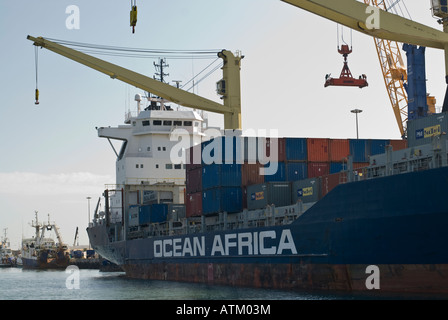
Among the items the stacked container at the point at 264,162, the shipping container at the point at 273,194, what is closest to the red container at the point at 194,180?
the stacked container at the point at 264,162

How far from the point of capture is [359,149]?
104ft

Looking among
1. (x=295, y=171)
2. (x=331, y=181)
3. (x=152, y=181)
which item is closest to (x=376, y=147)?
(x=295, y=171)

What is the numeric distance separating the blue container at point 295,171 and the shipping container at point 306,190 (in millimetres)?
1116

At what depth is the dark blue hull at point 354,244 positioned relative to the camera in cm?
2055

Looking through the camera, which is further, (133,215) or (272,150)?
(133,215)

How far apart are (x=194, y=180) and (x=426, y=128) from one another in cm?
1413

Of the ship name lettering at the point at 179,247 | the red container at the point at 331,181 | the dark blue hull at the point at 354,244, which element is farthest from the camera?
the ship name lettering at the point at 179,247

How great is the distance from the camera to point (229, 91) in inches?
1550

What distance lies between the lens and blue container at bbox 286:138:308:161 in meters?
31.2

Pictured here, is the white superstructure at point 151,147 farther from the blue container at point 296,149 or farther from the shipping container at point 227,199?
the blue container at point 296,149

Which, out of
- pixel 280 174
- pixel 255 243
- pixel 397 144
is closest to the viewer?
pixel 255 243

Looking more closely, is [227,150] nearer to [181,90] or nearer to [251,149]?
[251,149]
